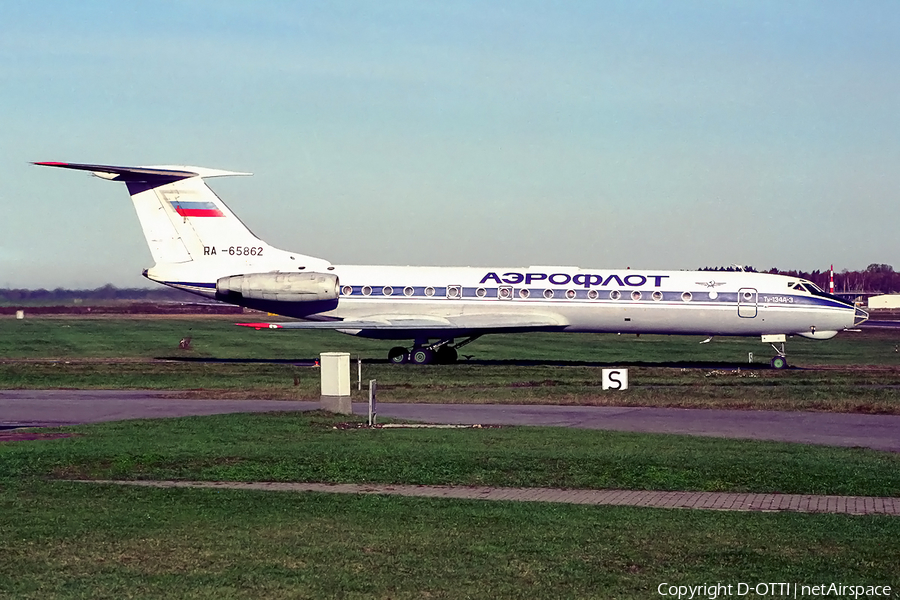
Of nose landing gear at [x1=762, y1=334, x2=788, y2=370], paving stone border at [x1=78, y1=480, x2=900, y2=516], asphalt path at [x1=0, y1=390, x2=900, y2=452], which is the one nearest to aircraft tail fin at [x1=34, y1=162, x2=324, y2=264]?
asphalt path at [x1=0, y1=390, x2=900, y2=452]

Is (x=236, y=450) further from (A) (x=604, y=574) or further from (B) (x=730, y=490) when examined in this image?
(A) (x=604, y=574)

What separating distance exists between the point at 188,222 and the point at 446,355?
36.8 ft

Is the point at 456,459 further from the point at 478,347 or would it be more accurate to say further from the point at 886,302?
the point at 886,302

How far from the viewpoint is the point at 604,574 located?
9305 mm

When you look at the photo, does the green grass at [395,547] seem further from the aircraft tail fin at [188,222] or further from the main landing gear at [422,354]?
the aircraft tail fin at [188,222]

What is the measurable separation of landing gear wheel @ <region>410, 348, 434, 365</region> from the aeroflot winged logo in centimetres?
336

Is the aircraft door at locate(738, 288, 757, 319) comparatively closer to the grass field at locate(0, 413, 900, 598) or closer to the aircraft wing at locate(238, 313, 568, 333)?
the aircraft wing at locate(238, 313, 568, 333)

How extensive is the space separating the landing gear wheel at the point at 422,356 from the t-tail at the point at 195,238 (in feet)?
16.2

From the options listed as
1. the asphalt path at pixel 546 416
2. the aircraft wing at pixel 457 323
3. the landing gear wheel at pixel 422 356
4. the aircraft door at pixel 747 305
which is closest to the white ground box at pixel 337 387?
the asphalt path at pixel 546 416

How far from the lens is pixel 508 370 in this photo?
36781mm

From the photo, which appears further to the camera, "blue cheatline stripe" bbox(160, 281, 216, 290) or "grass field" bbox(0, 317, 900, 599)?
"blue cheatline stripe" bbox(160, 281, 216, 290)

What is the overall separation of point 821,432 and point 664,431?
123 inches

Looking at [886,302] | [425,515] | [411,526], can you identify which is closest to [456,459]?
[425,515]

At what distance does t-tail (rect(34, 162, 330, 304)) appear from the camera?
41.9m
